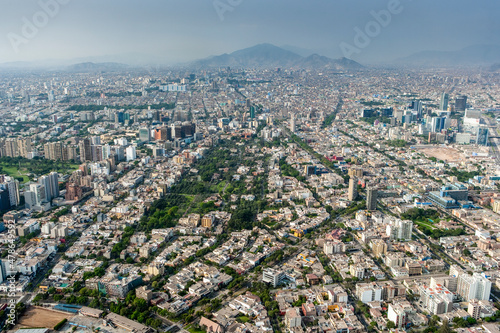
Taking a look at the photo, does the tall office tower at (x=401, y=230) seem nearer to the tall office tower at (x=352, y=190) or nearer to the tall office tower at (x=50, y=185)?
the tall office tower at (x=352, y=190)

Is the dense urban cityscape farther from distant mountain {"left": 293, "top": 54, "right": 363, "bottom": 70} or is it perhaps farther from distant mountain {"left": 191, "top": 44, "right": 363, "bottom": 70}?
distant mountain {"left": 191, "top": 44, "right": 363, "bottom": 70}

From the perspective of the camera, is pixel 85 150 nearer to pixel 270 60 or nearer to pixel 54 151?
pixel 54 151

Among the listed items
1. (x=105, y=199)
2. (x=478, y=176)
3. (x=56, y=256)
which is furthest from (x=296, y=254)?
(x=478, y=176)

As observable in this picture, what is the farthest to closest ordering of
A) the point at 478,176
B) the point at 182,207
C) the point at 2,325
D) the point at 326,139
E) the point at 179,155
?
the point at 326,139 → the point at 179,155 → the point at 478,176 → the point at 182,207 → the point at 2,325

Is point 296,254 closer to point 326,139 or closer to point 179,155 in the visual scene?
point 179,155

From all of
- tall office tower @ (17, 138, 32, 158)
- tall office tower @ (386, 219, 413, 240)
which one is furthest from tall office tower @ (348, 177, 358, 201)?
tall office tower @ (17, 138, 32, 158)

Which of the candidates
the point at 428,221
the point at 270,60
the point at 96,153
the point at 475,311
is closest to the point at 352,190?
the point at 428,221
